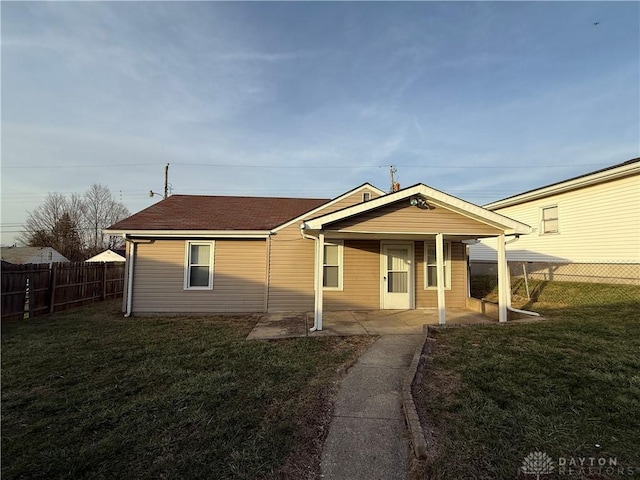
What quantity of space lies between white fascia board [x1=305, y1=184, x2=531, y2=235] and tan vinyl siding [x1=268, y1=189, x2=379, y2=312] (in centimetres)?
288

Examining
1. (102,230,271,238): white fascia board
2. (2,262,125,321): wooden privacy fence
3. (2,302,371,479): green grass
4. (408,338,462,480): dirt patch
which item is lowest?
(2,302,371,479): green grass

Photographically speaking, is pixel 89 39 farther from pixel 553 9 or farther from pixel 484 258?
pixel 484 258

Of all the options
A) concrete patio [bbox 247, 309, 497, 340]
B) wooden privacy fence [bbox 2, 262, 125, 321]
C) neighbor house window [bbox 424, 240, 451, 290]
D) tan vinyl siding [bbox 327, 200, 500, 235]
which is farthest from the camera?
neighbor house window [bbox 424, 240, 451, 290]

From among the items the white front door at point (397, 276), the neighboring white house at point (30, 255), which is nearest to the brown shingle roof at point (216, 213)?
the white front door at point (397, 276)

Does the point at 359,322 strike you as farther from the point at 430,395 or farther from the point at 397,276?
the point at 430,395

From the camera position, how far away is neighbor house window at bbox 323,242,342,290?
32.4ft

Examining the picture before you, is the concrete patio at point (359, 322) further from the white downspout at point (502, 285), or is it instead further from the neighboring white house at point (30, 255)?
the neighboring white house at point (30, 255)

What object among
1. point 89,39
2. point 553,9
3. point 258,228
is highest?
point 553,9

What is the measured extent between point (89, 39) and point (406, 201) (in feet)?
28.6

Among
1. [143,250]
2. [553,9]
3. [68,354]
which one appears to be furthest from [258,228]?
[553,9]

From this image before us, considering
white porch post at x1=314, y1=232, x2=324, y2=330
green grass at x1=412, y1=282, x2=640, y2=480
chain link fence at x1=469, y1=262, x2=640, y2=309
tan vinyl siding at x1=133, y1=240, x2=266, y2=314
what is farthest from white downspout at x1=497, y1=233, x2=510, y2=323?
tan vinyl siding at x1=133, y1=240, x2=266, y2=314

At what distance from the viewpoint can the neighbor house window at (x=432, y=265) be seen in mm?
10286

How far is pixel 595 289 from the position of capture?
1013 centimetres

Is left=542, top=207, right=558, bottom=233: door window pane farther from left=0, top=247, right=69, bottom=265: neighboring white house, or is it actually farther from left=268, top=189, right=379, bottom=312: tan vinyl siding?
left=0, top=247, right=69, bottom=265: neighboring white house
